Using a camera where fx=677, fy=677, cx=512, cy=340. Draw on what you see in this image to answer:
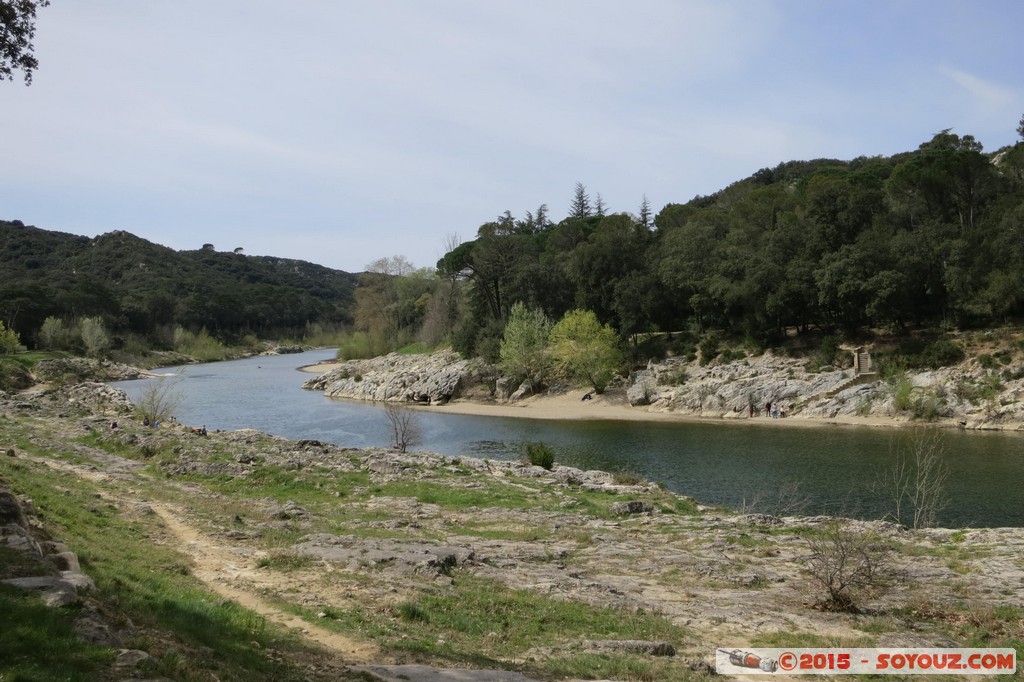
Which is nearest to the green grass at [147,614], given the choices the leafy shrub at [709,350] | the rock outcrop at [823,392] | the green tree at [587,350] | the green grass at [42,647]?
the green grass at [42,647]

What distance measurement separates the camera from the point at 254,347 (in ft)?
621

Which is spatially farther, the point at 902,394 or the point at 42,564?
the point at 902,394

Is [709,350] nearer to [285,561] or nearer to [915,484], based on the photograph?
[915,484]

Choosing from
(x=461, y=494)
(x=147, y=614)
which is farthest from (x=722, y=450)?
(x=147, y=614)

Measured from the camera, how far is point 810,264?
66000 millimetres

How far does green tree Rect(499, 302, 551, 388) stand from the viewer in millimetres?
79938

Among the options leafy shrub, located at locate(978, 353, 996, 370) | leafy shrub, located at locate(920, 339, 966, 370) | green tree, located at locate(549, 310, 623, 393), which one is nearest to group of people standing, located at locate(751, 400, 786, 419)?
leafy shrub, located at locate(920, 339, 966, 370)

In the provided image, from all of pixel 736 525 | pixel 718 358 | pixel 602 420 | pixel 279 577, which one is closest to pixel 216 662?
pixel 279 577

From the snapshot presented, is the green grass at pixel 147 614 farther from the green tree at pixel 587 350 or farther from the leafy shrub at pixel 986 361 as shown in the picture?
the leafy shrub at pixel 986 361

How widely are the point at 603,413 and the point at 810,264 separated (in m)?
24.8

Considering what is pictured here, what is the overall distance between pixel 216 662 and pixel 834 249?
7054cm

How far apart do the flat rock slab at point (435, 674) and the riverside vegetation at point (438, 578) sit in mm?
244

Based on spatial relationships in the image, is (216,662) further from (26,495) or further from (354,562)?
(26,495)

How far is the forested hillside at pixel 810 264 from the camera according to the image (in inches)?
2366
